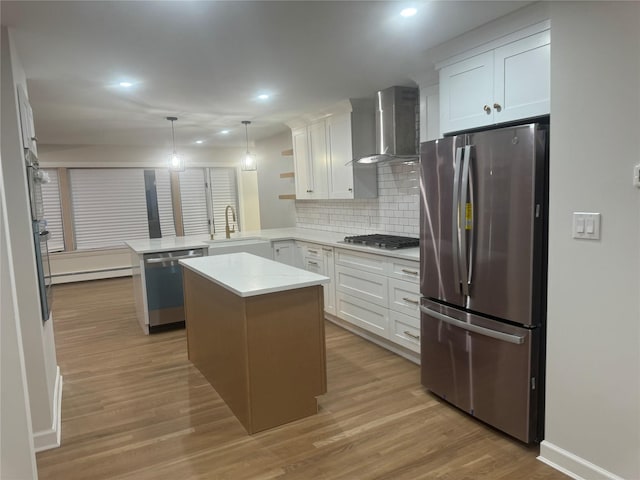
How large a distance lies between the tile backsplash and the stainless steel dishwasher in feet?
5.92

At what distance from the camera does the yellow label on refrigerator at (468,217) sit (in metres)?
2.44

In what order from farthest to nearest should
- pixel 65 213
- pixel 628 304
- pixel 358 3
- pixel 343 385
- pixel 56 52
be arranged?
pixel 65 213 → pixel 343 385 → pixel 56 52 → pixel 358 3 → pixel 628 304

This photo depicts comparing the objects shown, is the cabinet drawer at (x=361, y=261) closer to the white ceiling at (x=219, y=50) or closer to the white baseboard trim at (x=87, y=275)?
the white ceiling at (x=219, y=50)

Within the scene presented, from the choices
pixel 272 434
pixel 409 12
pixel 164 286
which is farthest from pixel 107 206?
pixel 409 12

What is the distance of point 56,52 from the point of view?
2.68 metres

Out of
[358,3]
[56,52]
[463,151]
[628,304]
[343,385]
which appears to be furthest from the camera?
[343,385]

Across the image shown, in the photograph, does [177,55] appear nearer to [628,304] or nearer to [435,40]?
[435,40]

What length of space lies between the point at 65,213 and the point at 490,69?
279 inches

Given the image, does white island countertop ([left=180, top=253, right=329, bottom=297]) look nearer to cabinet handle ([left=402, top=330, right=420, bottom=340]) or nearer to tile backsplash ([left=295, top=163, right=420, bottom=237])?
cabinet handle ([left=402, top=330, right=420, bottom=340])

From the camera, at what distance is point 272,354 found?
2.55m

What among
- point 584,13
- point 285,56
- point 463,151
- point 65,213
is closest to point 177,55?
point 285,56

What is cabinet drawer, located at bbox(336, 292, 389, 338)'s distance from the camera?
376 cm

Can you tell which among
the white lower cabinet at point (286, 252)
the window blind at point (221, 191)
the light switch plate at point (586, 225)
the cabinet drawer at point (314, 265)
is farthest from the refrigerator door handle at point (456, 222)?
the window blind at point (221, 191)

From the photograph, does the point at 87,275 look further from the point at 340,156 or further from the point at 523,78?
the point at 523,78
